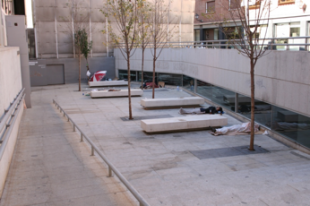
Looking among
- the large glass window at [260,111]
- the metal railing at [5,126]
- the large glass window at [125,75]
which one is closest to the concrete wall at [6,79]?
the metal railing at [5,126]

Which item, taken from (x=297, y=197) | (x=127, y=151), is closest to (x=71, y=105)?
(x=127, y=151)

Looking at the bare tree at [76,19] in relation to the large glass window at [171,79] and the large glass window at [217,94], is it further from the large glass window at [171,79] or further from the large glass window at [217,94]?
the large glass window at [217,94]

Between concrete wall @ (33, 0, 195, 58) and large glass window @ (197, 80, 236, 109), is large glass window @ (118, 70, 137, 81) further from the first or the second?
large glass window @ (197, 80, 236, 109)

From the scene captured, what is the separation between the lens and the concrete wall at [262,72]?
11961mm

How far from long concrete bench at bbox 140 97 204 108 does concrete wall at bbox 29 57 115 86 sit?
55.7 feet

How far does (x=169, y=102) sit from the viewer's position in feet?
65.9

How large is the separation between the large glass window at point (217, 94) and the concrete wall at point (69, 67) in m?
15.2

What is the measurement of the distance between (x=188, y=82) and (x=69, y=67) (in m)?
14.7

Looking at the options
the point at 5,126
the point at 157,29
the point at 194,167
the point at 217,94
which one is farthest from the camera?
the point at 157,29

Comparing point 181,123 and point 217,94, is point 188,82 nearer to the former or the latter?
point 217,94

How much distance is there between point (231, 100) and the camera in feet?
61.5

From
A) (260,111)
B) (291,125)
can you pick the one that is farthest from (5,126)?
(260,111)

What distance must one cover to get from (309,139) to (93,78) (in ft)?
85.7

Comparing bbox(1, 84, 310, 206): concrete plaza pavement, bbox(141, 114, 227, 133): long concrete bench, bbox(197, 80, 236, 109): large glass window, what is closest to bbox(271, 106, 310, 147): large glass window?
bbox(1, 84, 310, 206): concrete plaza pavement
